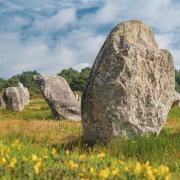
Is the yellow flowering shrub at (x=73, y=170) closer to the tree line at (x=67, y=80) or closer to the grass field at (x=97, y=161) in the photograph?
the grass field at (x=97, y=161)

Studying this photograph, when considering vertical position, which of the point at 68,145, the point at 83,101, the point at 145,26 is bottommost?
the point at 68,145

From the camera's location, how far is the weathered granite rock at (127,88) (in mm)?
13719

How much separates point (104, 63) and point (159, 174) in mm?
6304

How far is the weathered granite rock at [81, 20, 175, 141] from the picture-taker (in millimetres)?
13719

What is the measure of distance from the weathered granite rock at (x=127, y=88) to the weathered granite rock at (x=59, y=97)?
994 cm

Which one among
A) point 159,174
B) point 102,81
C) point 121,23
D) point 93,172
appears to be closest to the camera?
point 93,172

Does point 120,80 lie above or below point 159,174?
above

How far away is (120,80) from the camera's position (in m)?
13.7

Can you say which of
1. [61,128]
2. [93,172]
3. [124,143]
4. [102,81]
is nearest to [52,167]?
[93,172]

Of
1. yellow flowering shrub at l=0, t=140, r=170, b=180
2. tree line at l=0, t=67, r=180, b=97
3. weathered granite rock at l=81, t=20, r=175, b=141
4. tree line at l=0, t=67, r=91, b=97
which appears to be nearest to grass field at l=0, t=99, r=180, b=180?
yellow flowering shrub at l=0, t=140, r=170, b=180

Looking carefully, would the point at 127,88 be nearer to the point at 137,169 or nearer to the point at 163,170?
the point at 163,170

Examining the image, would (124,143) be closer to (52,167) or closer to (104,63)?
(104,63)

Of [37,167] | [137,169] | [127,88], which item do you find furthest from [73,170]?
[127,88]

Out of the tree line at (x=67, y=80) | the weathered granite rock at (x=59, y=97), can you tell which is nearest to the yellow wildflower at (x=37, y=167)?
the weathered granite rock at (x=59, y=97)
